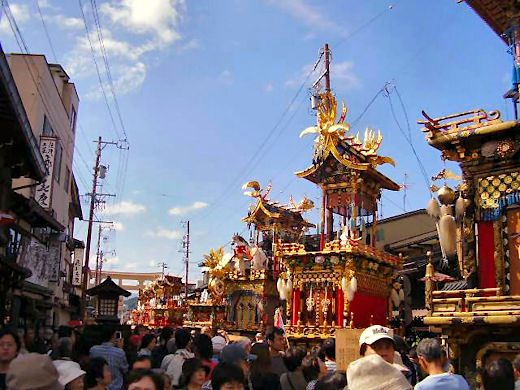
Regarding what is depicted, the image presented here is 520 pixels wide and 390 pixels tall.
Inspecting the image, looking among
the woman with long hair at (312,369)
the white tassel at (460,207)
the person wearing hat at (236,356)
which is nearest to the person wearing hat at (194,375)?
the person wearing hat at (236,356)

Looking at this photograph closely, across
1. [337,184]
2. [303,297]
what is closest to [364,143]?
[337,184]

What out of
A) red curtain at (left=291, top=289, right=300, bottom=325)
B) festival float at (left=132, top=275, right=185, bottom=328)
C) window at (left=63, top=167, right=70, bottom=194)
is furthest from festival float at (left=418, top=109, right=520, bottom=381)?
festival float at (left=132, top=275, right=185, bottom=328)

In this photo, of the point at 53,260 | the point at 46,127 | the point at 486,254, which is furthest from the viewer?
the point at 46,127

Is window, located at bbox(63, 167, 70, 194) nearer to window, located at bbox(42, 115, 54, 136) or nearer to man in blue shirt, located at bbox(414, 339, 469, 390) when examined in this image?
window, located at bbox(42, 115, 54, 136)

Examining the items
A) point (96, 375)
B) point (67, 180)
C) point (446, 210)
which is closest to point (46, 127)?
point (67, 180)

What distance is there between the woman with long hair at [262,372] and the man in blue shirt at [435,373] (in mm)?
1712

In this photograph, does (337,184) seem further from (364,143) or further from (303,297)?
(303,297)

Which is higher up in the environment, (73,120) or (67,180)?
(73,120)

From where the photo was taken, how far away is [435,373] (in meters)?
5.08

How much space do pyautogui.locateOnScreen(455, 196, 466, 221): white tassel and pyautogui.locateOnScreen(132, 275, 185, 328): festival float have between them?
31.9m

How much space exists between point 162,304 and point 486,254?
3730cm

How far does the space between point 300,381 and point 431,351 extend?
1.70 meters

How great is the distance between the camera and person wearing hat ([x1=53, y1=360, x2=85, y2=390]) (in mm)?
4477

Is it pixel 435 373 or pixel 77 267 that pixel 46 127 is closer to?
pixel 77 267
